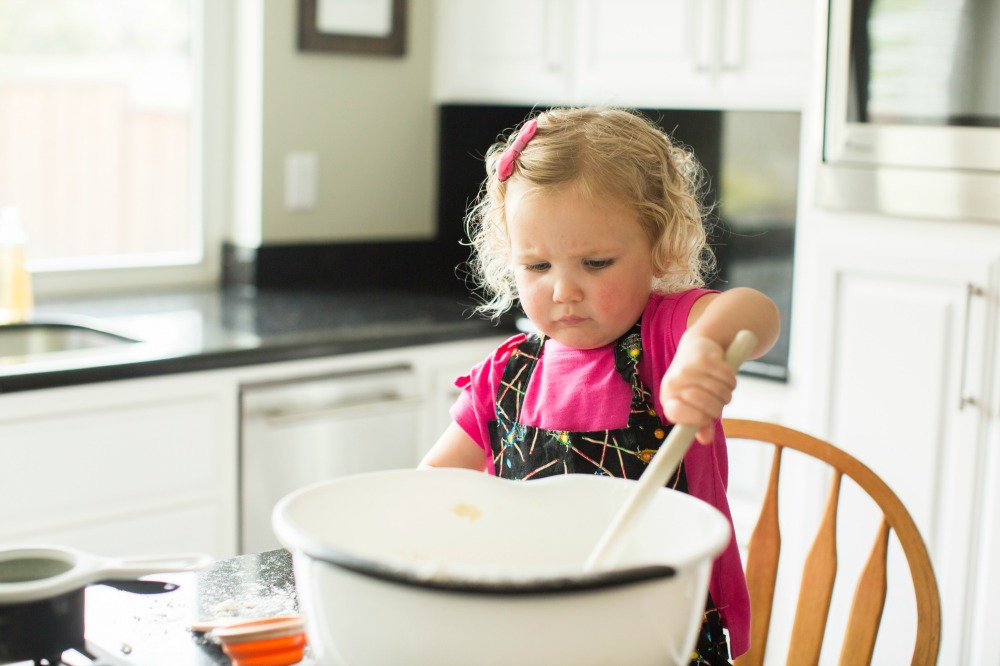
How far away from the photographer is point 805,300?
2176mm

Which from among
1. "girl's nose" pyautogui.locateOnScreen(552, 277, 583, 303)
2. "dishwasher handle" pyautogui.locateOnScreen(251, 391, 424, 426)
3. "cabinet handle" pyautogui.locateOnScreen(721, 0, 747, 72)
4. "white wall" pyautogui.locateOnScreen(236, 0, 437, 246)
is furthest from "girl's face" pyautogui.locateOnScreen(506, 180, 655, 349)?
"white wall" pyautogui.locateOnScreen(236, 0, 437, 246)

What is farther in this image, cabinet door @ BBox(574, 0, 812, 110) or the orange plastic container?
cabinet door @ BBox(574, 0, 812, 110)

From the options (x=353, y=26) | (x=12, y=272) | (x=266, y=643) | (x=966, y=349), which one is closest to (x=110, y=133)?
(x=12, y=272)

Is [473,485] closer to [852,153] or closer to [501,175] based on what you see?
[501,175]

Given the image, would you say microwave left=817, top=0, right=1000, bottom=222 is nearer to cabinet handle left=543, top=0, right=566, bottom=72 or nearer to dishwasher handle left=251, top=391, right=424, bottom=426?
cabinet handle left=543, top=0, right=566, bottom=72

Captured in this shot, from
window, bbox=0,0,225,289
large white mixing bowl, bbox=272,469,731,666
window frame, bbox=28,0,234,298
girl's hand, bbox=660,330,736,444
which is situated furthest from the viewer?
window frame, bbox=28,0,234,298

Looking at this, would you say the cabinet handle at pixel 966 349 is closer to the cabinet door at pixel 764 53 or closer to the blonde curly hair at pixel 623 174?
the cabinet door at pixel 764 53

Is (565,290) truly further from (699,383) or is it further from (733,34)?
(733,34)

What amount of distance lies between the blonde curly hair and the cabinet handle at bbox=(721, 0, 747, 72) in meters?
1.29

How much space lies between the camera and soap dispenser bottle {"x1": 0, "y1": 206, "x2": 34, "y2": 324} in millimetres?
2393

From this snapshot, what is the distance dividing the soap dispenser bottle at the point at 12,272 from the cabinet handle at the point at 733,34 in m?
1.43

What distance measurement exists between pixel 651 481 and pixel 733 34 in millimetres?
Answer: 1824

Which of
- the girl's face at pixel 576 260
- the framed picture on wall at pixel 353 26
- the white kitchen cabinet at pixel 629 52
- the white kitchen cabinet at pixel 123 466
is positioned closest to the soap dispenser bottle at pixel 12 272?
the white kitchen cabinet at pixel 123 466

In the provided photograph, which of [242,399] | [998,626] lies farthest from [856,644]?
[242,399]
